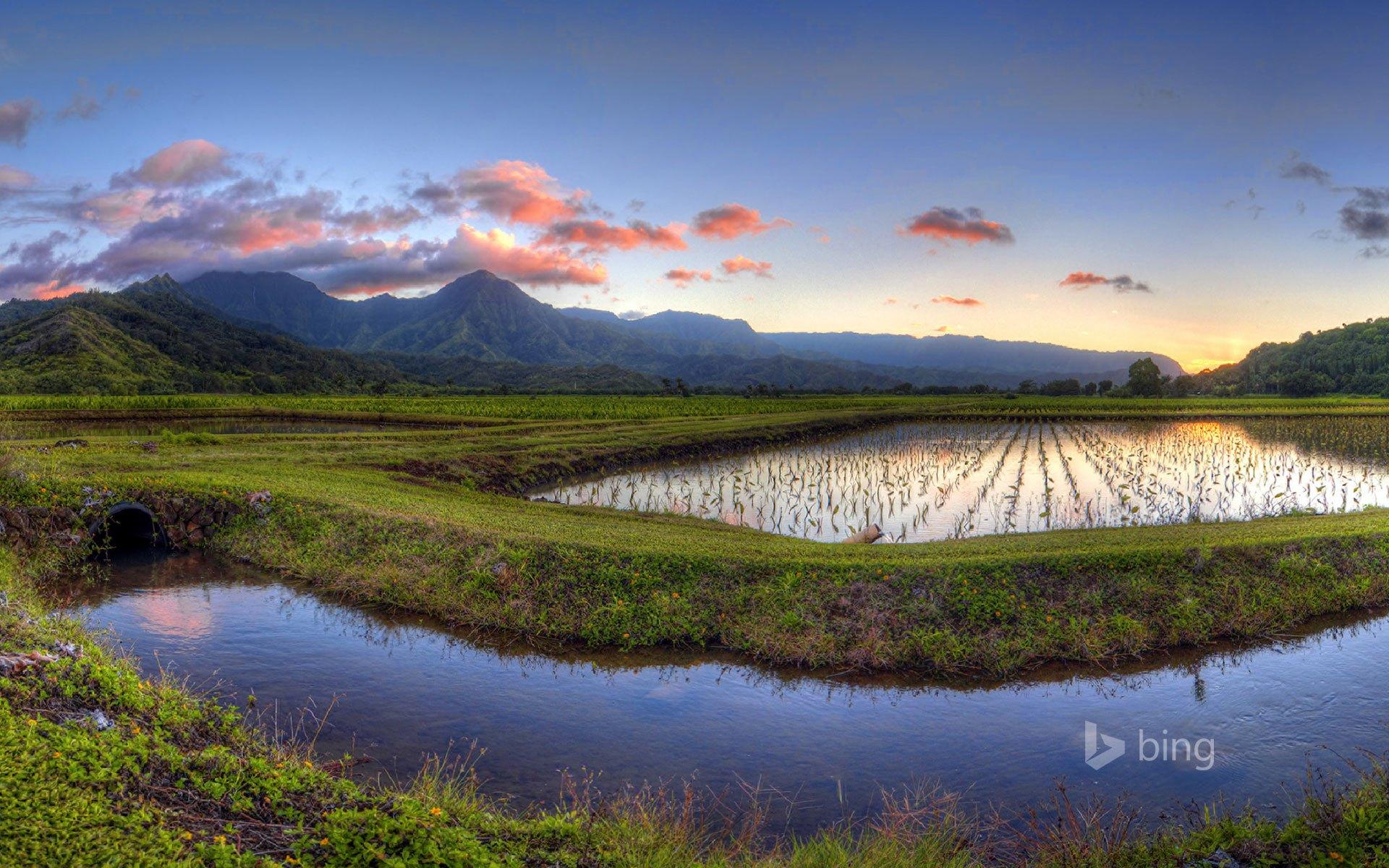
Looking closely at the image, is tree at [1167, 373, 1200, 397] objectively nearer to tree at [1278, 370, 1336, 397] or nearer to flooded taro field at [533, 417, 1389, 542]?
tree at [1278, 370, 1336, 397]

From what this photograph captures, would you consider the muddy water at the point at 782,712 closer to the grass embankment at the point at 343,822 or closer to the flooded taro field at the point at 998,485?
the grass embankment at the point at 343,822

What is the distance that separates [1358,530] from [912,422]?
4675 cm

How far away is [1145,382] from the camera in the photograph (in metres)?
126

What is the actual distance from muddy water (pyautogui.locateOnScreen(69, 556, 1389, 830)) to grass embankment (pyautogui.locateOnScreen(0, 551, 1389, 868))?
2.66 ft

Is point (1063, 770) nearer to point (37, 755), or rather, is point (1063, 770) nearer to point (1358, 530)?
point (37, 755)

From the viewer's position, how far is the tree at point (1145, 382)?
124500mm

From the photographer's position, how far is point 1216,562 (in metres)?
15.0

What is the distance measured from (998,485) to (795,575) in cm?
1769

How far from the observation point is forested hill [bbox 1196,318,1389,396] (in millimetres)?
114312

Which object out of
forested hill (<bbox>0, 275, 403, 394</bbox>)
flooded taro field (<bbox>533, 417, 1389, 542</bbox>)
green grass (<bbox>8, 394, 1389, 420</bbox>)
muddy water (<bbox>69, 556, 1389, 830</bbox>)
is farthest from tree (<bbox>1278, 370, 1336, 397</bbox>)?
forested hill (<bbox>0, 275, 403, 394</bbox>)

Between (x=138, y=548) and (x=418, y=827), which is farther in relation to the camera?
(x=138, y=548)

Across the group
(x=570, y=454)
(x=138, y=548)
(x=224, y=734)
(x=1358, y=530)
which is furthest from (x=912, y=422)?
(x=224, y=734)

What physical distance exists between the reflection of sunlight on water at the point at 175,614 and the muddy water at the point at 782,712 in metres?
0.08

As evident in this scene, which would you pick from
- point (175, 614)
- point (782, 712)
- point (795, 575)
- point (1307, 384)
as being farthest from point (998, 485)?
point (1307, 384)
